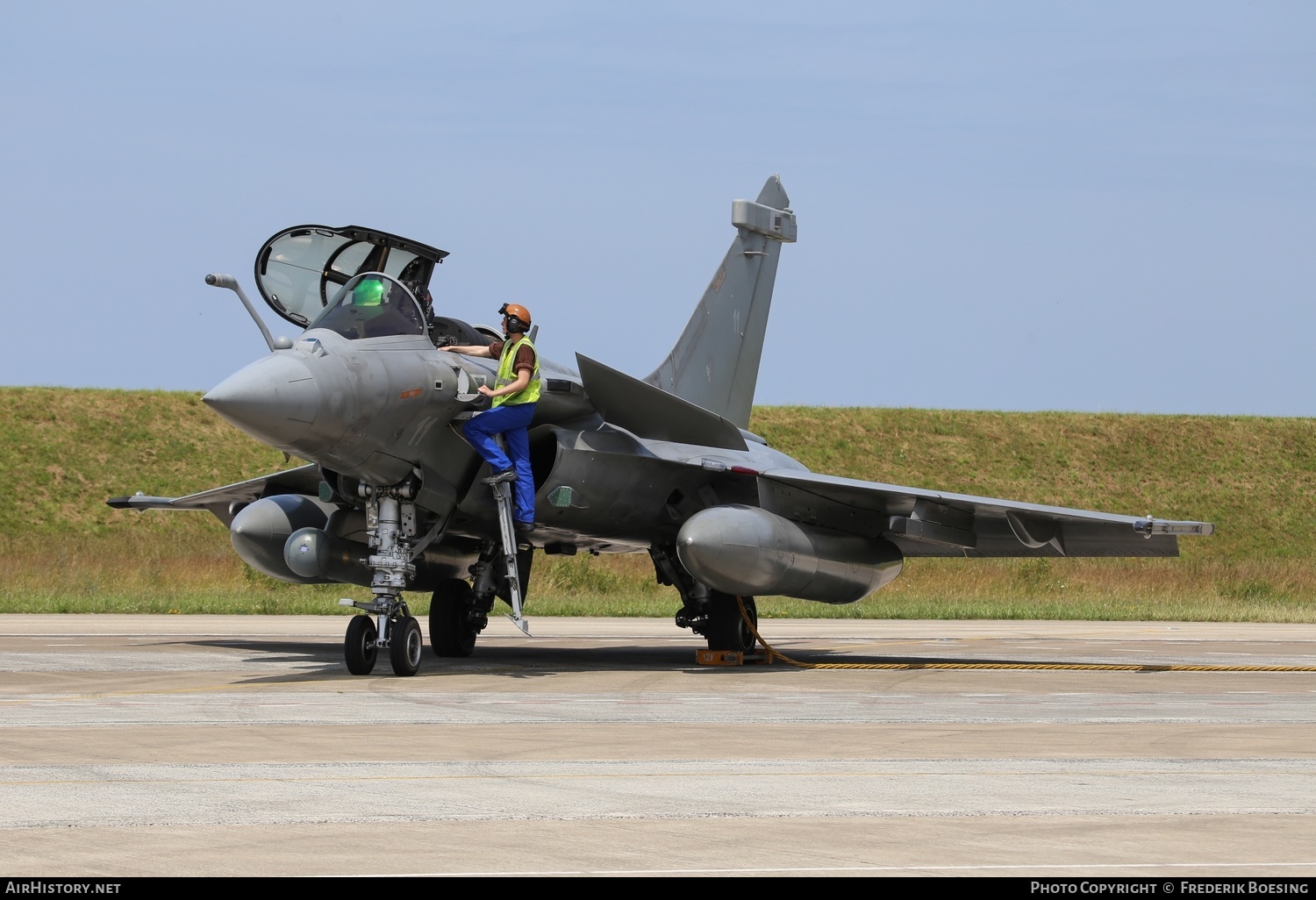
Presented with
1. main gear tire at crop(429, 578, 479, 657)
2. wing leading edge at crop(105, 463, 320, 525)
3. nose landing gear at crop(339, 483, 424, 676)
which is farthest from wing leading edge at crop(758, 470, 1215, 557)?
wing leading edge at crop(105, 463, 320, 525)

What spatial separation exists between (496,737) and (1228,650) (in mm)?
12696

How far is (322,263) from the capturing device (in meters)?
14.1

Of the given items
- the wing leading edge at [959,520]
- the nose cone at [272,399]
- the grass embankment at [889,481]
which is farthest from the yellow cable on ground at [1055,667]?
the grass embankment at [889,481]

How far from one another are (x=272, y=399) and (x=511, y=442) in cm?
284

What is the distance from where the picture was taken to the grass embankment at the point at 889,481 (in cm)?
2848

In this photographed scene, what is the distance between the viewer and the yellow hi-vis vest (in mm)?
13453

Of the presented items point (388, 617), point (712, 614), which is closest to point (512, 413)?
point (388, 617)

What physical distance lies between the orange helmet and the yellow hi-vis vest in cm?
10

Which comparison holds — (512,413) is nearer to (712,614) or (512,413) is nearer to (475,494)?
(475,494)

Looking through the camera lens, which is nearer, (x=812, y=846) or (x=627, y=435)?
(x=812, y=846)

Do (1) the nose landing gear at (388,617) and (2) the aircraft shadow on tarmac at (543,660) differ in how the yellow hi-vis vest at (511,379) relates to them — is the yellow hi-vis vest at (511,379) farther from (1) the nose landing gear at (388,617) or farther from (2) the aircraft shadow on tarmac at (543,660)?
(2) the aircraft shadow on tarmac at (543,660)

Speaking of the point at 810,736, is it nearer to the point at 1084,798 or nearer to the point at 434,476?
the point at 1084,798

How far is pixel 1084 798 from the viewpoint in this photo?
6621 mm

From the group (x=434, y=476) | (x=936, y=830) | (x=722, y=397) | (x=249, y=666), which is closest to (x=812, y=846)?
(x=936, y=830)
